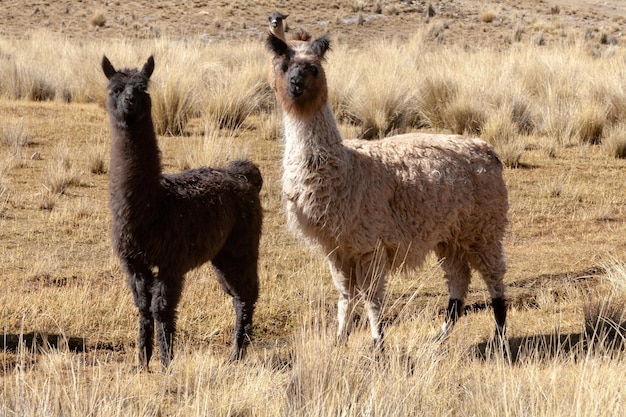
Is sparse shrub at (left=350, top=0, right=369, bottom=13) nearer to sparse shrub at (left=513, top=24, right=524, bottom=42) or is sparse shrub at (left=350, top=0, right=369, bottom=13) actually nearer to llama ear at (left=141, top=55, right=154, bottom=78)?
sparse shrub at (left=513, top=24, right=524, bottom=42)

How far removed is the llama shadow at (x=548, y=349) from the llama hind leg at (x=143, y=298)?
1.95 m

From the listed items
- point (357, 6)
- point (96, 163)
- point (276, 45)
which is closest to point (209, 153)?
point (96, 163)

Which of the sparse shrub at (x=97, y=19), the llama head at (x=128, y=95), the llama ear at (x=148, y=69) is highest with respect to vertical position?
the llama ear at (x=148, y=69)

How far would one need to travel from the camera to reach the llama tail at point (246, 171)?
5.73 m

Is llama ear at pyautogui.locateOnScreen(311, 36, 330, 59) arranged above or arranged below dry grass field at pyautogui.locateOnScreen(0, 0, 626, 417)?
above

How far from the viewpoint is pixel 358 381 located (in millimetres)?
4195

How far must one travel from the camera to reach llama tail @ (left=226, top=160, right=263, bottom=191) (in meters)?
5.73

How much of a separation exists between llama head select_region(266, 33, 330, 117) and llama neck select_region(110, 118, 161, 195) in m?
0.85

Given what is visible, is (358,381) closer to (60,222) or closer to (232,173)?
(232,173)

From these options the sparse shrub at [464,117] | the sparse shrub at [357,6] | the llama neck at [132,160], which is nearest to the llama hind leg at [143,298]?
the llama neck at [132,160]

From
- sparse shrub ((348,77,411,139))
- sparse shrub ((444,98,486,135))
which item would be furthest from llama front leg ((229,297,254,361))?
sparse shrub ((444,98,486,135))

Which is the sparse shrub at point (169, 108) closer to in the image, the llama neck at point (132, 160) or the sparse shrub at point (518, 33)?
the llama neck at point (132, 160)

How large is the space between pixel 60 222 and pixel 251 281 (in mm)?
→ 3551

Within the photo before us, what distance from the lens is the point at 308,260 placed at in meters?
7.98
